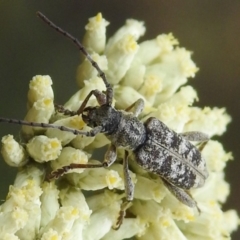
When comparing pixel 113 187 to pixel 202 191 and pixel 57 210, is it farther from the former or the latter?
pixel 202 191

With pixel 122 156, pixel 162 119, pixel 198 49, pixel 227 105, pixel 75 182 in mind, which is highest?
pixel 198 49

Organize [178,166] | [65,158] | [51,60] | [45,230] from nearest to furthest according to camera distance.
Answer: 1. [45,230]
2. [65,158]
3. [178,166]
4. [51,60]

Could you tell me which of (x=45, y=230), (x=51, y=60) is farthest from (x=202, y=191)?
(x=51, y=60)

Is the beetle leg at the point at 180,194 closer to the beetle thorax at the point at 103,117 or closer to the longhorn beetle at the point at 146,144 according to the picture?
the longhorn beetle at the point at 146,144

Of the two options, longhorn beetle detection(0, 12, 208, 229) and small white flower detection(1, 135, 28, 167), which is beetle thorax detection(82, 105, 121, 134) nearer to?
longhorn beetle detection(0, 12, 208, 229)

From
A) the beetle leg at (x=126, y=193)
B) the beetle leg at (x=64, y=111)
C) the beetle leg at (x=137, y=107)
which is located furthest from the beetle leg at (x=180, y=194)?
the beetle leg at (x=64, y=111)

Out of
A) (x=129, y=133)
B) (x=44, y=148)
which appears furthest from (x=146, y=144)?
(x=44, y=148)

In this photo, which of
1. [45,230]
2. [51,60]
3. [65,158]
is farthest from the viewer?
[51,60]

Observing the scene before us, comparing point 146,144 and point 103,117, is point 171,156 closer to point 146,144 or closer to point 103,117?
point 146,144
